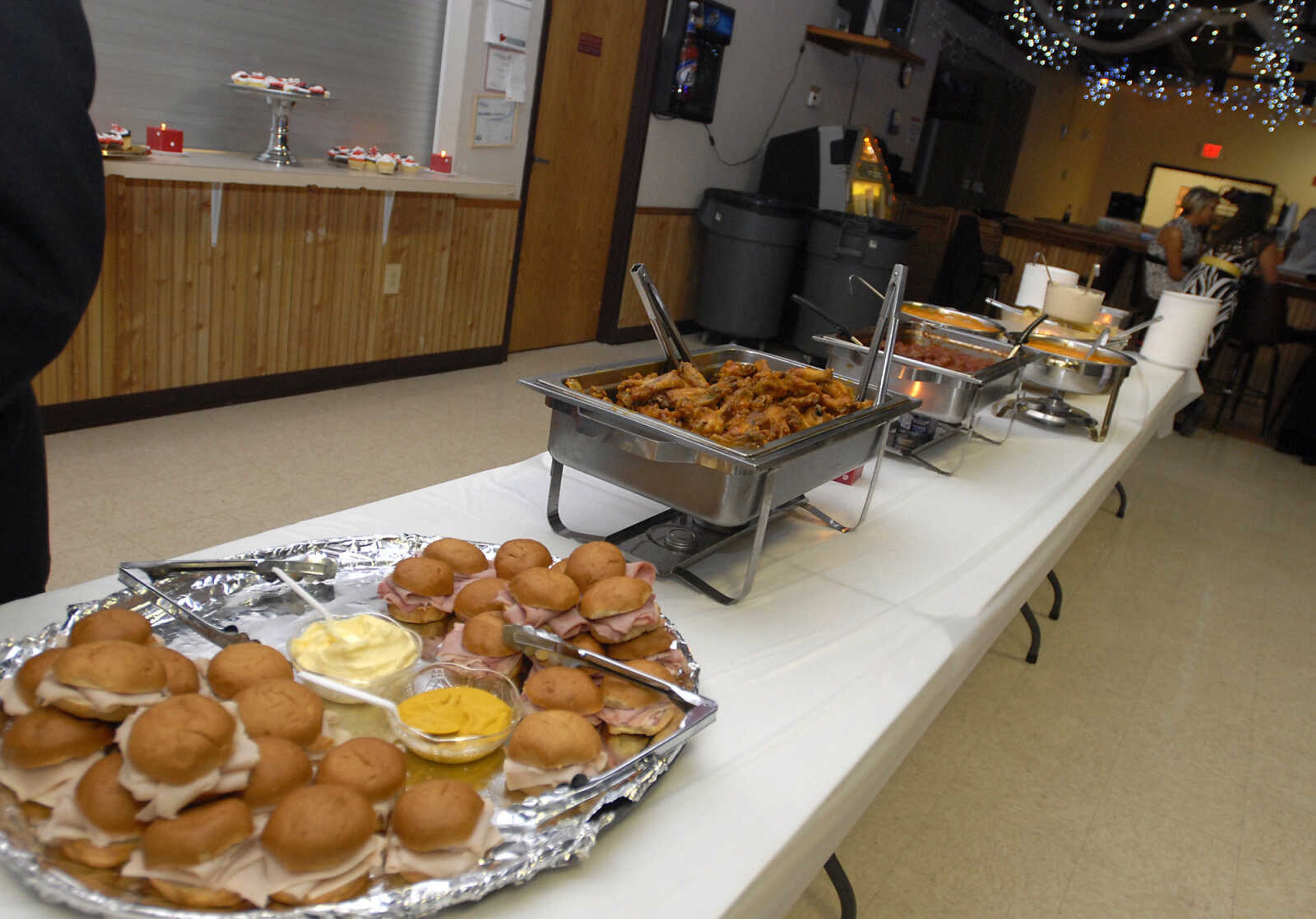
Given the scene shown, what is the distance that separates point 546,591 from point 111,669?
16.0 inches

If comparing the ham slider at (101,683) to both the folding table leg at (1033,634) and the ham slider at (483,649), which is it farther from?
the folding table leg at (1033,634)

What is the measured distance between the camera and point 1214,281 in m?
5.32

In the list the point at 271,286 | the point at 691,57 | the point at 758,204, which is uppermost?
the point at 691,57

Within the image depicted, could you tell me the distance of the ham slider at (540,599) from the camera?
99 centimetres

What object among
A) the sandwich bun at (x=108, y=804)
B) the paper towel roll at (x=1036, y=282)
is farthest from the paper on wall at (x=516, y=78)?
the sandwich bun at (x=108, y=804)

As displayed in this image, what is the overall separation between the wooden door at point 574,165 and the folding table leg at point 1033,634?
10.2ft

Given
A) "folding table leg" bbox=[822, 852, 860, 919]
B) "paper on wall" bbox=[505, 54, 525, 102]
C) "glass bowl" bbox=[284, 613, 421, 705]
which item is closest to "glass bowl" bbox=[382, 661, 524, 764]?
"glass bowl" bbox=[284, 613, 421, 705]

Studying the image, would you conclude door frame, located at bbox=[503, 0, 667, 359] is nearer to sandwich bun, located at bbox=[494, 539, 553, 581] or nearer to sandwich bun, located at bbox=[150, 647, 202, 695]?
sandwich bun, located at bbox=[494, 539, 553, 581]

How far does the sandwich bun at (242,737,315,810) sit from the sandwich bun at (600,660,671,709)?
0.28 m

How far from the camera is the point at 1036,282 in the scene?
3.64 meters

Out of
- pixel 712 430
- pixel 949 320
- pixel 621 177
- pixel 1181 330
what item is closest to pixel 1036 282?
pixel 1181 330

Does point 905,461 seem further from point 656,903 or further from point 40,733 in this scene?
point 40,733

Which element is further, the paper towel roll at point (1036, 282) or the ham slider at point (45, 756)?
the paper towel roll at point (1036, 282)

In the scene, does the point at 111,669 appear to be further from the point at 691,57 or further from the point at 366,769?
the point at 691,57
